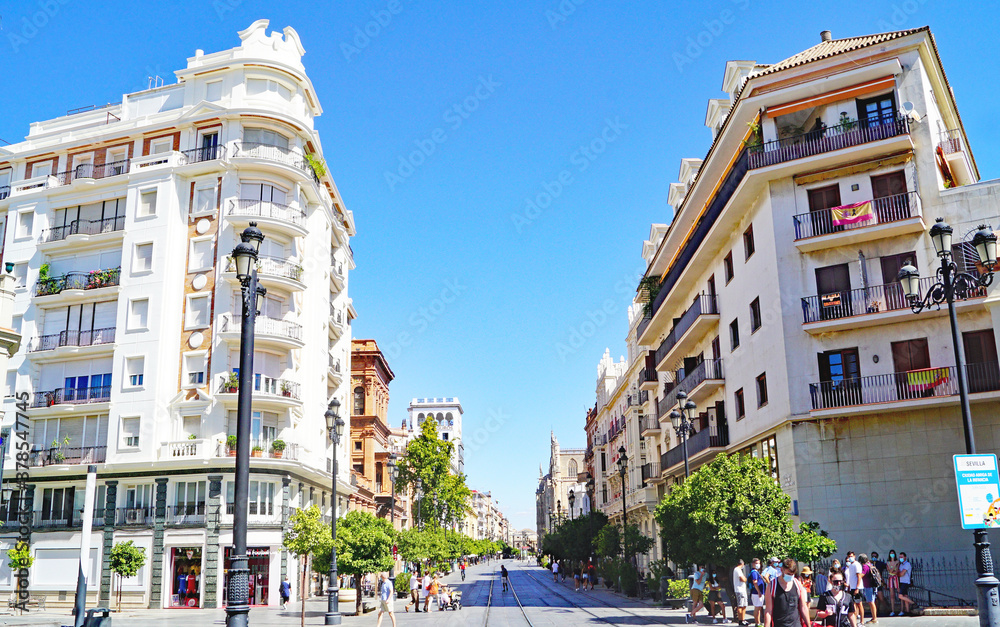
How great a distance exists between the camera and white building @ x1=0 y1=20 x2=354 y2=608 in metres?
36.5

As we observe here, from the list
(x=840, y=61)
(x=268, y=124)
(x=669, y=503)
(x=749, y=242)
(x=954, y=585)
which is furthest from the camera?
(x=268, y=124)

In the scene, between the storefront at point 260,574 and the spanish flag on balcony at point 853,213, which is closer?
the spanish flag on balcony at point 853,213

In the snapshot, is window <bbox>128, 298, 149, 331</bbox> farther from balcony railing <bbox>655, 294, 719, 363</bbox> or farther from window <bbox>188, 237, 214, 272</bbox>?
balcony railing <bbox>655, 294, 719, 363</bbox>

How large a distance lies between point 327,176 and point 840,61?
2923 centimetres

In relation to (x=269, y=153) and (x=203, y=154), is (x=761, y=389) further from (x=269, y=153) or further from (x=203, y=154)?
(x=203, y=154)

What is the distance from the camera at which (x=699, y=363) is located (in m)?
37.4

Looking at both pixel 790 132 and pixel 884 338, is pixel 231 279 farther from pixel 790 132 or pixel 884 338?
pixel 884 338

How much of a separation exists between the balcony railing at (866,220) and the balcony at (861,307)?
7.00ft

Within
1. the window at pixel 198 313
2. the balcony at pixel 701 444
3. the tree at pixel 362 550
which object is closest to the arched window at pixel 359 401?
the window at pixel 198 313

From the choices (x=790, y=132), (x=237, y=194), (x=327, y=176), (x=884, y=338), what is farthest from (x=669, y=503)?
(x=327, y=176)

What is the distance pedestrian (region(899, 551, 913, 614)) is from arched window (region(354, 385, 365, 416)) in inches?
1802

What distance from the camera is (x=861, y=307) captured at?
84.2 ft

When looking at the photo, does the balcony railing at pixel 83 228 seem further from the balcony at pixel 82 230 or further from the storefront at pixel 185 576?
the storefront at pixel 185 576

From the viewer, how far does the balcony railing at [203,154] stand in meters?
39.4
